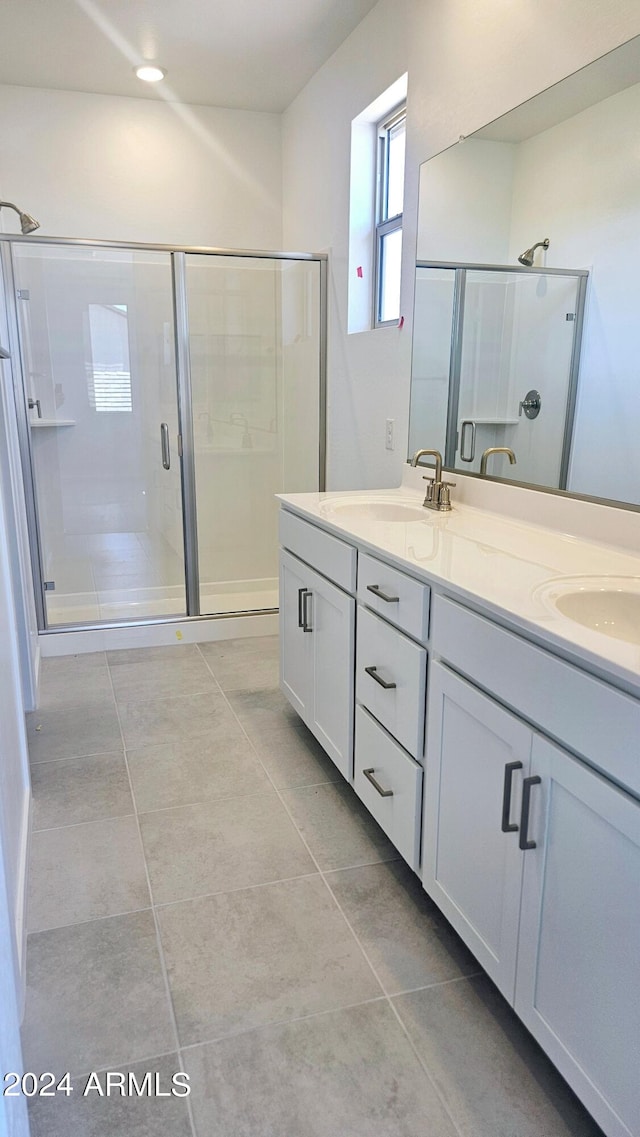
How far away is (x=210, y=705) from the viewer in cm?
287

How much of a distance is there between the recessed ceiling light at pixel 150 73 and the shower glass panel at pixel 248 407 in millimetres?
788

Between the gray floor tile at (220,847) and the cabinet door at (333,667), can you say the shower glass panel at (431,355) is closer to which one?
the cabinet door at (333,667)

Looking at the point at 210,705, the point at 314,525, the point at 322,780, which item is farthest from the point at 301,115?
the point at 322,780

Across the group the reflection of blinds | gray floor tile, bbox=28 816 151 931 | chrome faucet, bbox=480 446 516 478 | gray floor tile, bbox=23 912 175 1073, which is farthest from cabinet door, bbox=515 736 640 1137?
the reflection of blinds

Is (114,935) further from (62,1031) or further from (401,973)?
(401,973)

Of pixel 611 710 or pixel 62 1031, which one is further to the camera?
pixel 62 1031

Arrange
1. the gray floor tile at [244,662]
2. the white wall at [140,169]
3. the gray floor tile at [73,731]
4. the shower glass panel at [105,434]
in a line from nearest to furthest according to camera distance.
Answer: the gray floor tile at [73,731], the gray floor tile at [244,662], the white wall at [140,169], the shower glass panel at [105,434]

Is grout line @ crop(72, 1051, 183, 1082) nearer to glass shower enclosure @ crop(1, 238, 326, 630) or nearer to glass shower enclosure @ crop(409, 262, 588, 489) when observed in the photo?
glass shower enclosure @ crop(409, 262, 588, 489)

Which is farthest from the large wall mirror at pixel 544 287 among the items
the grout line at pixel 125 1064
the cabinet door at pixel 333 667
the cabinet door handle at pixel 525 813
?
the grout line at pixel 125 1064

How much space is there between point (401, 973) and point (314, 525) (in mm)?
1223

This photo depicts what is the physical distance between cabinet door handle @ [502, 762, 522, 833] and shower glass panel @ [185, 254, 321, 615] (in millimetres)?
2668

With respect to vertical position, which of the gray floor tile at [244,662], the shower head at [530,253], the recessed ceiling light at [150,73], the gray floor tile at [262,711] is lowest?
the gray floor tile at [244,662]

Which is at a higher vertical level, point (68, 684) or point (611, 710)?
point (611, 710)

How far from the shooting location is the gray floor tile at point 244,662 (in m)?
3.11
